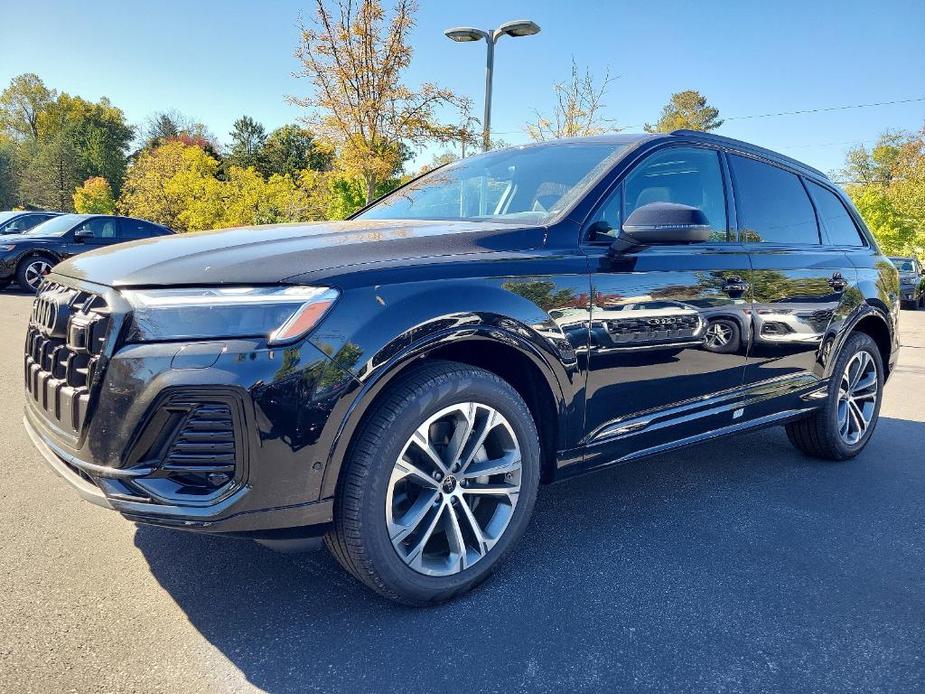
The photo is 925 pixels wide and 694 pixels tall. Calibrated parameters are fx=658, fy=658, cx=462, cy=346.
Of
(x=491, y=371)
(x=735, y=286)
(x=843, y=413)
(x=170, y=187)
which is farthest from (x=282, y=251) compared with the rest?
(x=170, y=187)

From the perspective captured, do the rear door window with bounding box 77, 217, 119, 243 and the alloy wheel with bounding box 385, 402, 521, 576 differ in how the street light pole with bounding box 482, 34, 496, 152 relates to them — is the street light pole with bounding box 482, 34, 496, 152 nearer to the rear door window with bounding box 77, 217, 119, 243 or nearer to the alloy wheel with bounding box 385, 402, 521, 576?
the rear door window with bounding box 77, 217, 119, 243

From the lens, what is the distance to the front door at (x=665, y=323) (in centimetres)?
257

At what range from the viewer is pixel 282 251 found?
2.08m

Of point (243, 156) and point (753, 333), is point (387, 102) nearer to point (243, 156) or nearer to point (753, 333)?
point (753, 333)

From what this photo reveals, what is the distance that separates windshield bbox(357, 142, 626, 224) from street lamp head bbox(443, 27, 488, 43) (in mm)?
8114

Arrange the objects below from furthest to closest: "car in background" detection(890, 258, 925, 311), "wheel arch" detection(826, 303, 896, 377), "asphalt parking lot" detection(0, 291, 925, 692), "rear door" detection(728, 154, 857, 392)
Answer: "car in background" detection(890, 258, 925, 311) → "wheel arch" detection(826, 303, 896, 377) → "rear door" detection(728, 154, 857, 392) → "asphalt parking lot" detection(0, 291, 925, 692)

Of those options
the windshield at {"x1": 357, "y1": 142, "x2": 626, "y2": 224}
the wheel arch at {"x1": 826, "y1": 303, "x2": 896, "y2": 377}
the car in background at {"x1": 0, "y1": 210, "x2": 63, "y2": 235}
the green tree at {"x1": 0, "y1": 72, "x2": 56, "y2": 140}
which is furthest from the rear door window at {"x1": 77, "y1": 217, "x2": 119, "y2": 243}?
the green tree at {"x1": 0, "y1": 72, "x2": 56, "y2": 140}

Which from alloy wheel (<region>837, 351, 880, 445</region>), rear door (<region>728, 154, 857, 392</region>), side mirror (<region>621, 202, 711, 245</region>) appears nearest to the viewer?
side mirror (<region>621, 202, 711, 245</region>)

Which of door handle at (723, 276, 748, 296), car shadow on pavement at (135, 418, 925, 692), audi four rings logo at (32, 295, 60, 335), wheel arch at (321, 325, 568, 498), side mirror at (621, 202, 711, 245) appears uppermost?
side mirror at (621, 202, 711, 245)

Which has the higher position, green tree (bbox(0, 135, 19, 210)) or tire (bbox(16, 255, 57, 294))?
green tree (bbox(0, 135, 19, 210))

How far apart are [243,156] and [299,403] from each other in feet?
200

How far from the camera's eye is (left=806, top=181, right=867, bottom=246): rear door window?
13.0 ft

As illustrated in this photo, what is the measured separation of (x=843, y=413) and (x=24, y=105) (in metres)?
74.4

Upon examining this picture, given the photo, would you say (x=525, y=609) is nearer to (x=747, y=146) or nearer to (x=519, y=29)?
(x=747, y=146)
